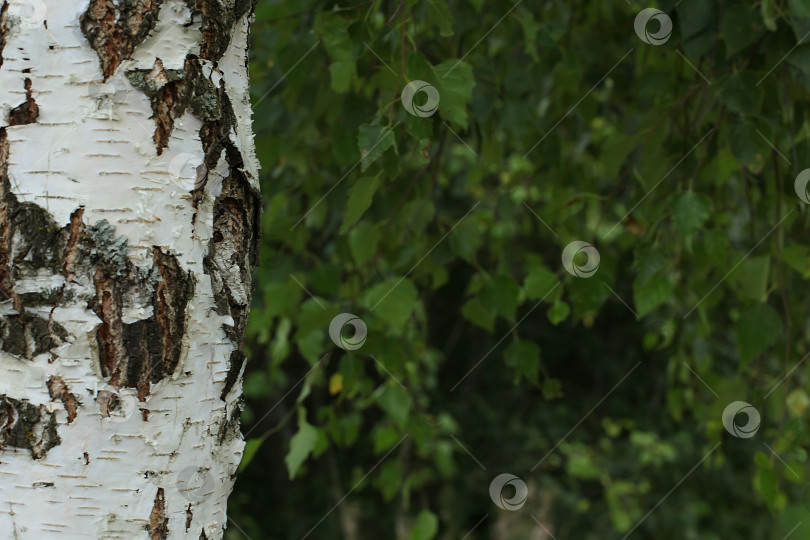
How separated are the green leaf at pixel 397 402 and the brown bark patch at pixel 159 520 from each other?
0.73m

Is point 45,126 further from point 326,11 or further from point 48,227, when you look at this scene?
point 326,11

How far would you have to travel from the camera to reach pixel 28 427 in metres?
0.63

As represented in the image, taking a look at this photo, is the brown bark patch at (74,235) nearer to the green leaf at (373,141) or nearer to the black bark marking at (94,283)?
the black bark marking at (94,283)

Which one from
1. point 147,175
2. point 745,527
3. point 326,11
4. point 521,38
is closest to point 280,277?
point 326,11

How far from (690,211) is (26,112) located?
899 mm

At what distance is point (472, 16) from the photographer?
1388 mm

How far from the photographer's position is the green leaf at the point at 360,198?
103cm

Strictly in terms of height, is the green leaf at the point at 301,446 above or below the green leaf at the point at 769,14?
below

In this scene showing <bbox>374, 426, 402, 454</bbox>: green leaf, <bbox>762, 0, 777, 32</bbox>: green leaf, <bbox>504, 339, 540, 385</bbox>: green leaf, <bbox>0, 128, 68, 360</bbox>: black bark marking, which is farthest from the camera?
<bbox>374, 426, 402, 454</bbox>: green leaf

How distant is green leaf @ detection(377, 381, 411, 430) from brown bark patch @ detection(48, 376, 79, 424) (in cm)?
80

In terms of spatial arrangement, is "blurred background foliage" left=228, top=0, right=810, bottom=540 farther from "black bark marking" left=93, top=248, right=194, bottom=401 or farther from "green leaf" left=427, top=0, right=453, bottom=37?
"black bark marking" left=93, top=248, right=194, bottom=401

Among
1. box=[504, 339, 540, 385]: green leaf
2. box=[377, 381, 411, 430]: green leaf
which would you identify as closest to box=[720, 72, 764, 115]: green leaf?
box=[504, 339, 540, 385]: green leaf

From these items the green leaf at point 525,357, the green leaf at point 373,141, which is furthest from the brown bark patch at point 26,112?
the green leaf at point 525,357

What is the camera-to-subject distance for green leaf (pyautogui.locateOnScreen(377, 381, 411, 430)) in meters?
1.38
